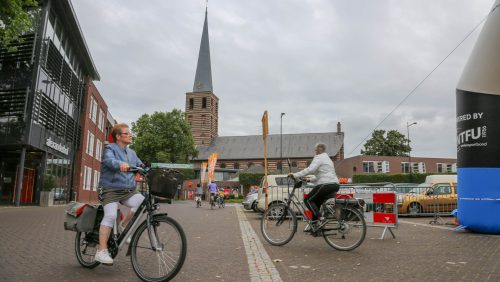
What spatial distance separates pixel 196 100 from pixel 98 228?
8820 centimetres

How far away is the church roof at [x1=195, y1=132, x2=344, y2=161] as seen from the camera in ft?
294

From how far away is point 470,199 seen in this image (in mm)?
9219

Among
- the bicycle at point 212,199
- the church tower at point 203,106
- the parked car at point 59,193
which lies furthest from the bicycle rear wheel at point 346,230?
the church tower at point 203,106

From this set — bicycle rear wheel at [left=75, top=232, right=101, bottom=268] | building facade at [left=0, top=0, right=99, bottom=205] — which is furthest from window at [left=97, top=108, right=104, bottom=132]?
bicycle rear wheel at [left=75, top=232, right=101, bottom=268]

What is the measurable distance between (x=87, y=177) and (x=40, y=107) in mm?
13859

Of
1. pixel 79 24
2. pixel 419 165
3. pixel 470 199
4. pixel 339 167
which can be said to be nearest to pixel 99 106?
pixel 79 24

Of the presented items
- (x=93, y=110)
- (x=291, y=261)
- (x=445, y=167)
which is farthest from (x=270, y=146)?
(x=291, y=261)

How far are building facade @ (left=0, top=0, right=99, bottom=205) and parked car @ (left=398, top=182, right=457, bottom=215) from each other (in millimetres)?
17698

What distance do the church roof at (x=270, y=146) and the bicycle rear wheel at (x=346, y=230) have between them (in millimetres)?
81519

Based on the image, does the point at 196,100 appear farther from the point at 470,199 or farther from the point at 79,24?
the point at 470,199

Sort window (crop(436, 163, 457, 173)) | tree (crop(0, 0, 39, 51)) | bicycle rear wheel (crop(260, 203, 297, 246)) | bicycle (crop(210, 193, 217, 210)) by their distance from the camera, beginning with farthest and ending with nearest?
window (crop(436, 163, 457, 173)) → bicycle (crop(210, 193, 217, 210)) → tree (crop(0, 0, 39, 51)) → bicycle rear wheel (crop(260, 203, 297, 246))

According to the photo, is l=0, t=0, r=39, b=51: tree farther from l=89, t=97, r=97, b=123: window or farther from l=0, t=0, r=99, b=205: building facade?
l=89, t=97, r=97, b=123: window

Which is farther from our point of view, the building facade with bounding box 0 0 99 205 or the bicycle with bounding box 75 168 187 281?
the building facade with bounding box 0 0 99 205

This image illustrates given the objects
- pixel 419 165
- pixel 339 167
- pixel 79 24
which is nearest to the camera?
pixel 79 24
